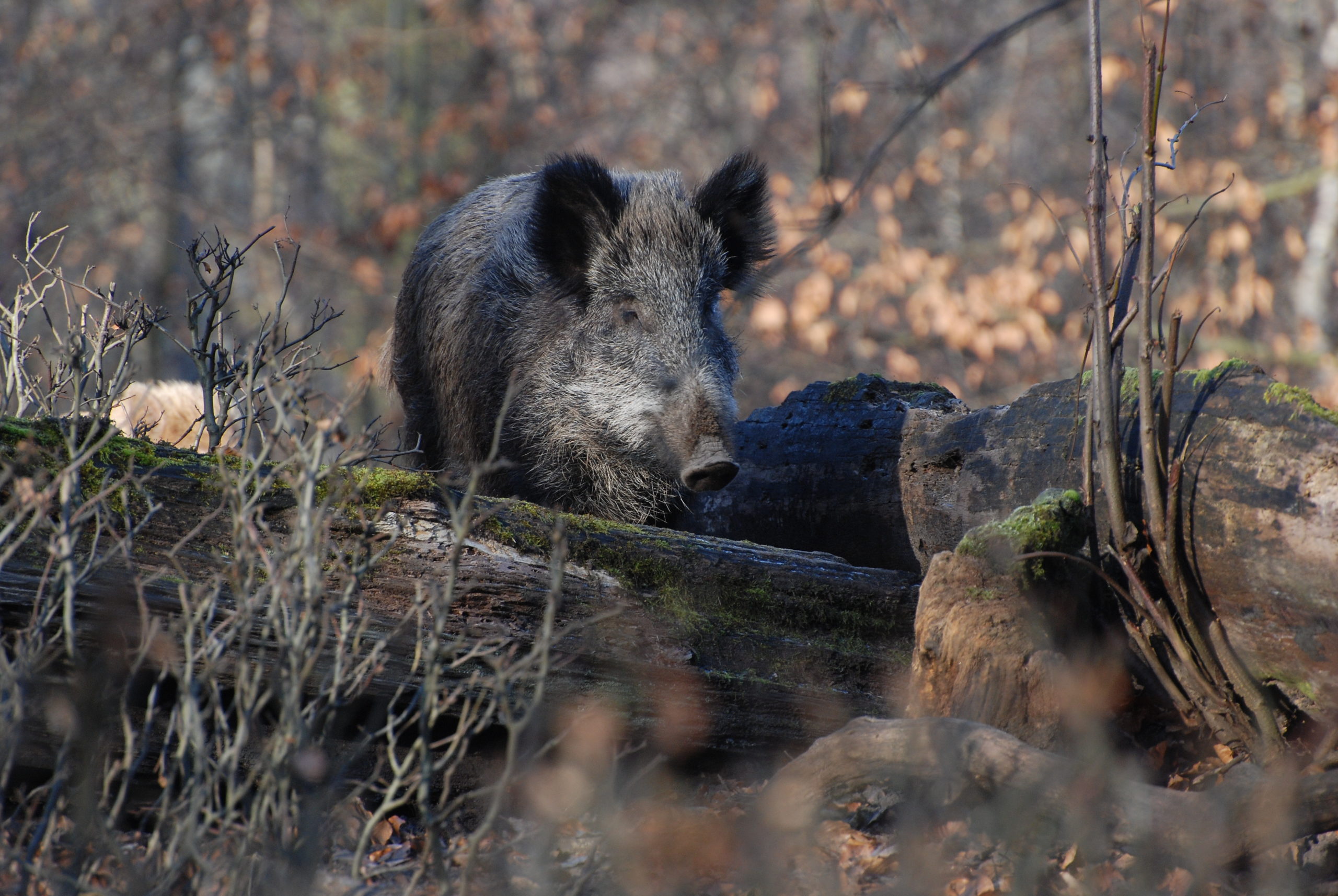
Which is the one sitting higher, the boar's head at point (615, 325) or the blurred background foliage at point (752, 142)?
the blurred background foliage at point (752, 142)

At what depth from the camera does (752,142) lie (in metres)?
17.3

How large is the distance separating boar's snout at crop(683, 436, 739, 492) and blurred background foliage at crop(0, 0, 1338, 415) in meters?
6.58

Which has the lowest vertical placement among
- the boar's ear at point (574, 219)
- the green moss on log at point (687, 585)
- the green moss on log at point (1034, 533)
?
the green moss on log at point (687, 585)

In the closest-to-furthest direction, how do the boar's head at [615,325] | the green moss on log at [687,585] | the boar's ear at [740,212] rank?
1. the green moss on log at [687,585]
2. the boar's head at [615,325]
3. the boar's ear at [740,212]

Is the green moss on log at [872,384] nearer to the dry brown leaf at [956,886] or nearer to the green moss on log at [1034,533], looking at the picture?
the green moss on log at [1034,533]

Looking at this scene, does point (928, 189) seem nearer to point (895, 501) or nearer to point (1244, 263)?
point (1244, 263)

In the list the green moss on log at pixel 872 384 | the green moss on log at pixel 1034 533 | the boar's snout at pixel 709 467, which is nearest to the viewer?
the green moss on log at pixel 1034 533

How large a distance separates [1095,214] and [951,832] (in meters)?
1.91

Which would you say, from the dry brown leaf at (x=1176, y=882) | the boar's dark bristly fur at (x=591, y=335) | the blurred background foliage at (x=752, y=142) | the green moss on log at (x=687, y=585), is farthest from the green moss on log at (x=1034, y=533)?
the blurred background foliage at (x=752, y=142)

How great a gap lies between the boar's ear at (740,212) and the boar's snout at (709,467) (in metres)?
1.42

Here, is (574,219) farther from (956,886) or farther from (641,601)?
(956,886)

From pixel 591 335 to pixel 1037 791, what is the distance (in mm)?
3405

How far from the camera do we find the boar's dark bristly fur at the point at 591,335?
5.20 meters

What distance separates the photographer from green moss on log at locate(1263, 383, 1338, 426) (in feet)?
9.77
